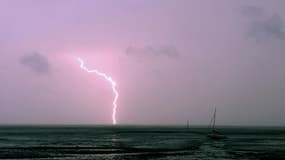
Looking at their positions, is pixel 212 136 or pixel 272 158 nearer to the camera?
pixel 272 158

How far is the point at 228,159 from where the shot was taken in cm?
6325

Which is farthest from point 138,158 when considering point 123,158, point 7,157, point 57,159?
point 7,157

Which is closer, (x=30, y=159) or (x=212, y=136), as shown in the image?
(x=30, y=159)

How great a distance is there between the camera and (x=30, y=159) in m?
61.8

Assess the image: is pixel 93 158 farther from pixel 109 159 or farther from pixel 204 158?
pixel 204 158

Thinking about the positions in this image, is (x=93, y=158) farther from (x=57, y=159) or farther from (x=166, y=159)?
(x=166, y=159)

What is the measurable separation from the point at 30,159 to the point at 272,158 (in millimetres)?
37944

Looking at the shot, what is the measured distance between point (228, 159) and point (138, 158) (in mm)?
13926

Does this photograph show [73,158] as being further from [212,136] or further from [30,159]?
[212,136]

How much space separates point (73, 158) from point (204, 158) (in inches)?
806

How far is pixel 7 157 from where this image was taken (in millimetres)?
63469

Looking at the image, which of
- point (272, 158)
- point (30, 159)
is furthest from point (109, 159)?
point (272, 158)

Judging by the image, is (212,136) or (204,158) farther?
(212,136)

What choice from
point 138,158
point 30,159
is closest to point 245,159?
point 138,158
